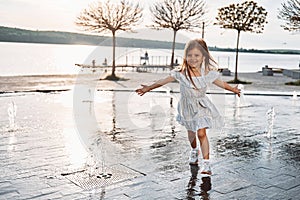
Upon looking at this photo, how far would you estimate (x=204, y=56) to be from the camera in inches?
185

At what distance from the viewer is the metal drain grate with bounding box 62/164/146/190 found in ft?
14.2

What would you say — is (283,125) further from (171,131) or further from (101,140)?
(101,140)

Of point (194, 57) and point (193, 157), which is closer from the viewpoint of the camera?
point (194, 57)

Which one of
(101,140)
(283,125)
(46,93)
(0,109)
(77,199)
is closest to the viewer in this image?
(77,199)

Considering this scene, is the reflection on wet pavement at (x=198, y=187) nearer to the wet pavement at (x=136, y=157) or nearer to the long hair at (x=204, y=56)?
the wet pavement at (x=136, y=157)

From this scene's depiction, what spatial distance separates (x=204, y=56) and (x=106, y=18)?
66.8 feet

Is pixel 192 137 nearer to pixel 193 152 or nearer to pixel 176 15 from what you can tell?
pixel 193 152

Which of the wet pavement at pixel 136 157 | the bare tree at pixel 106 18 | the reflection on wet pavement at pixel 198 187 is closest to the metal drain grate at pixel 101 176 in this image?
the wet pavement at pixel 136 157

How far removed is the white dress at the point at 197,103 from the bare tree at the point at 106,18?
1934 cm

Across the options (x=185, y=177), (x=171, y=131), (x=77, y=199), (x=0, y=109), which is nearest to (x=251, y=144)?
(x=171, y=131)

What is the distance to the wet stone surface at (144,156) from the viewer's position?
4145mm

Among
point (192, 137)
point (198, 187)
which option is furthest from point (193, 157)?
point (198, 187)

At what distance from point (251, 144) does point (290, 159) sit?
1.00 meters

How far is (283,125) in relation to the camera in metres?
8.48
